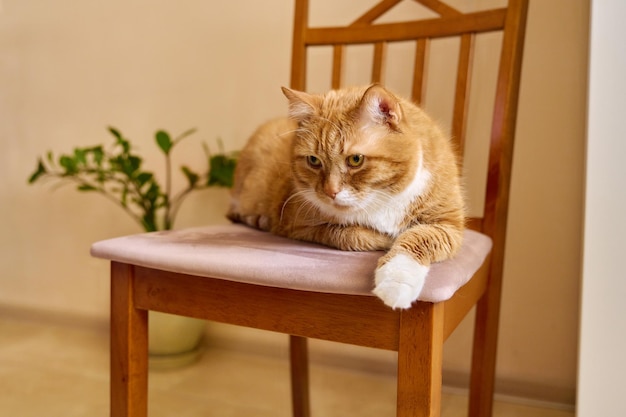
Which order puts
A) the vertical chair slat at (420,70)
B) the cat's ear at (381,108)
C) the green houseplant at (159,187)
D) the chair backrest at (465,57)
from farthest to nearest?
the green houseplant at (159,187), the vertical chair slat at (420,70), the chair backrest at (465,57), the cat's ear at (381,108)

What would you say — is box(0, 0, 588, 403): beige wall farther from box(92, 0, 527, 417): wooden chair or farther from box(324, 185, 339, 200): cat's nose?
box(324, 185, 339, 200): cat's nose

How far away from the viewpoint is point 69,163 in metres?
1.49

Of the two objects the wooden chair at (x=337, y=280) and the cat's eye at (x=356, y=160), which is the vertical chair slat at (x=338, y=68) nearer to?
the wooden chair at (x=337, y=280)

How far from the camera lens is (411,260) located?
0.67m

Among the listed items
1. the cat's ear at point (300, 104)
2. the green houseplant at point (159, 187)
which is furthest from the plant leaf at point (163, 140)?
the cat's ear at point (300, 104)

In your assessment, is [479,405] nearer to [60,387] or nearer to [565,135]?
[565,135]

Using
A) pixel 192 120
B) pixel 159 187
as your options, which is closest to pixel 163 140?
pixel 159 187

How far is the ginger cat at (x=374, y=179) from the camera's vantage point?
764 mm

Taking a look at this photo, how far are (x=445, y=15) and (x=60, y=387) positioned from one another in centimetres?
143

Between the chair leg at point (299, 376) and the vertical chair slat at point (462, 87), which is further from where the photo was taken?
the chair leg at point (299, 376)

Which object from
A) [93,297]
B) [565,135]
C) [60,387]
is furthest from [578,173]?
[93,297]

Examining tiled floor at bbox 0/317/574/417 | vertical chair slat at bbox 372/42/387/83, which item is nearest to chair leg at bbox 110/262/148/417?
tiled floor at bbox 0/317/574/417

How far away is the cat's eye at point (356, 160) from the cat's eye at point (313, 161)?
59mm

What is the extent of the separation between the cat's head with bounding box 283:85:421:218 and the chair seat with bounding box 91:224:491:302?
9cm
